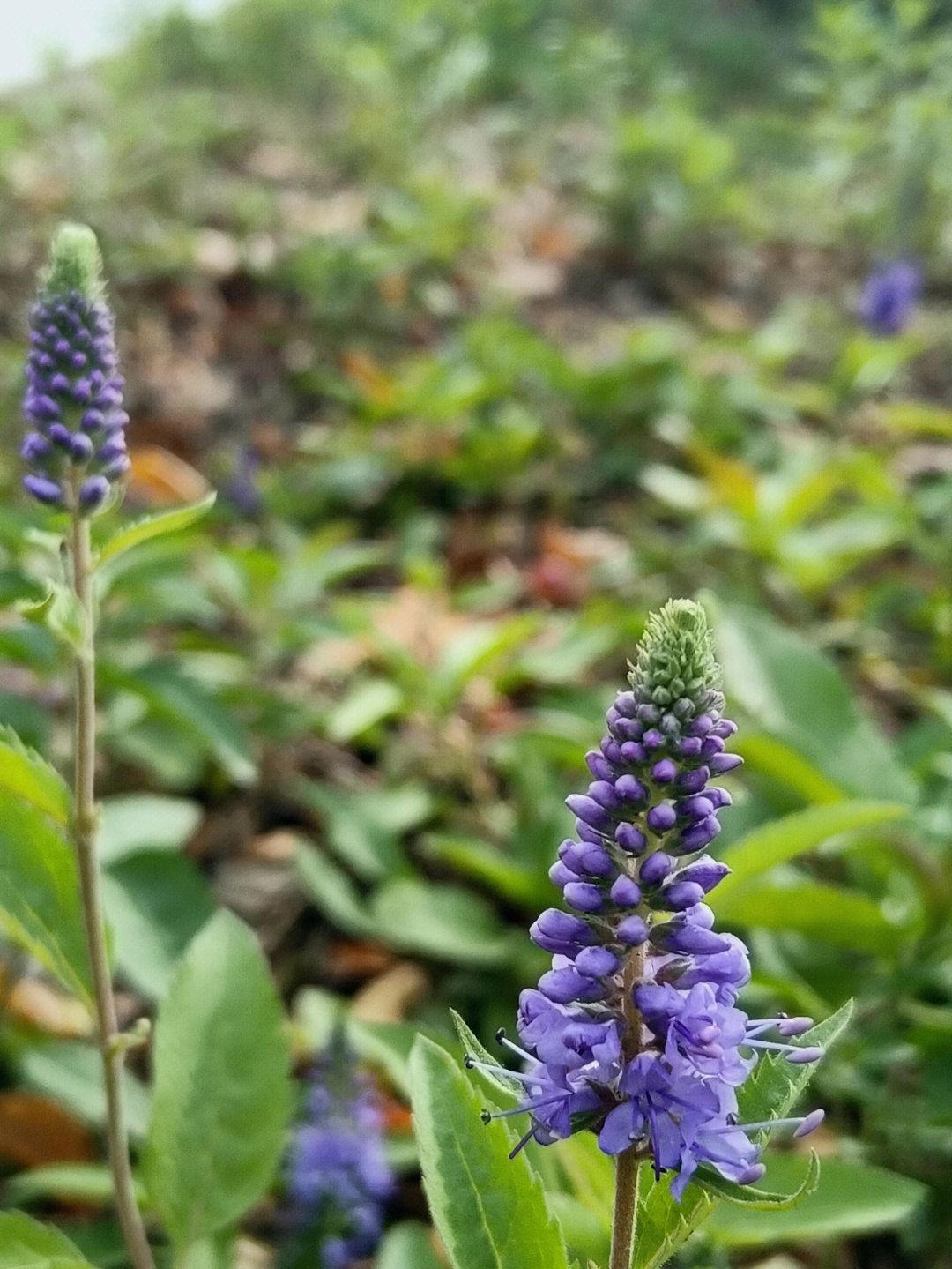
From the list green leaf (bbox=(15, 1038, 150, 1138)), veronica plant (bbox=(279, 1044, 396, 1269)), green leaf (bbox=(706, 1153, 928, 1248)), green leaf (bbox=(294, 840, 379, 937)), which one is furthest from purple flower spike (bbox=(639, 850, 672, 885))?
green leaf (bbox=(294, 840, 379, 937))

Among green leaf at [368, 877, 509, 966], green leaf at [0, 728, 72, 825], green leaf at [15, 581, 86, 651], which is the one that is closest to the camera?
green leaf at [15, 581, 86, 651]

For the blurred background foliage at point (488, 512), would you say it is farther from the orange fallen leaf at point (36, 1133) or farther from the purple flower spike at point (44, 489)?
the purple flower spike at point (44, 489)

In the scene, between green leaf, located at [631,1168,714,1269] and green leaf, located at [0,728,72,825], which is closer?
green leaf, located at [631,1168,714,1269]

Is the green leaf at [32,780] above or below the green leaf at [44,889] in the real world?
above

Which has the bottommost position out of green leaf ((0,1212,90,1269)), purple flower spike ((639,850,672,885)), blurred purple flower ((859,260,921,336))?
green leaf ((0,1212,90,1269))

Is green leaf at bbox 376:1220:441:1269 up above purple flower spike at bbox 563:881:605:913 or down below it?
below

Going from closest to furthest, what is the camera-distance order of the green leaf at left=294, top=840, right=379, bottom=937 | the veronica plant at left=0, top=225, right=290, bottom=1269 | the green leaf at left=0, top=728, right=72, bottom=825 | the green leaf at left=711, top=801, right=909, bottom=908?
the green leaf at left=0, top=728, right=72, bottom=825
the veronica plant at left=0, top=225, right=290, bottom=1269
the green leaf at left=711, top=801, right=909, bottom=908
the green leaf at left=294, top=840, right=379, bottom=937

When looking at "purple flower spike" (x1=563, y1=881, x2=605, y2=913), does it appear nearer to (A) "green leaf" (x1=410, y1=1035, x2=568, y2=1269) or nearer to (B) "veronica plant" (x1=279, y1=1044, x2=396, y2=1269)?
(A) "green leaf" (x1=410, y1=1035, x2=568, y2=1269)

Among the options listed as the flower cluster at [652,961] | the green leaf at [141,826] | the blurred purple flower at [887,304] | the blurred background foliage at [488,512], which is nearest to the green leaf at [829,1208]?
the blurred background foliage at [488,512]
